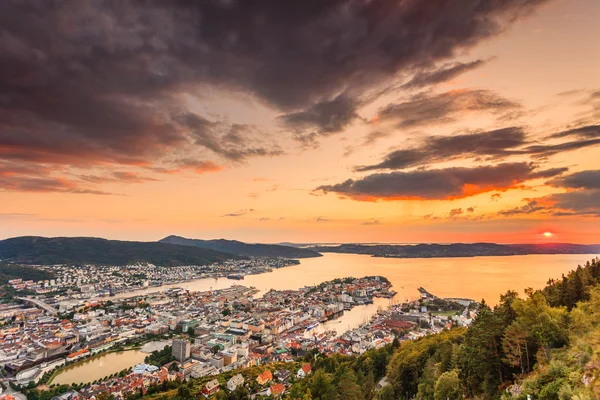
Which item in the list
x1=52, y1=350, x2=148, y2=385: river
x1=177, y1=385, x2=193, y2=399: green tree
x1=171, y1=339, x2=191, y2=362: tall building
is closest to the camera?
x1=177, y1=385, x2=193, y2=399: green tree

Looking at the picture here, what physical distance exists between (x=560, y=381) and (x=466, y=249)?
98752mm

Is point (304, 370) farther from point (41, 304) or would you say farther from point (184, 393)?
point (41, 304)

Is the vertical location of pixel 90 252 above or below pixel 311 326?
above

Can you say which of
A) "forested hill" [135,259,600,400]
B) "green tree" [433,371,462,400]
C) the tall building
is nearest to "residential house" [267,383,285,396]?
"forested hill" [135,259,600,400]

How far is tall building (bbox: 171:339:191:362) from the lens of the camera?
57.5 ft

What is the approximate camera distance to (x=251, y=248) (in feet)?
357

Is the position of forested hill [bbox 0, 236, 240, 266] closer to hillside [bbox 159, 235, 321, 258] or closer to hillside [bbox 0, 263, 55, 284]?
hillside [bbox 0, 263, 55, 284]

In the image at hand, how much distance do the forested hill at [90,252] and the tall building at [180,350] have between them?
55113mm

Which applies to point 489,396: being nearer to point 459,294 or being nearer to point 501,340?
point 501,340

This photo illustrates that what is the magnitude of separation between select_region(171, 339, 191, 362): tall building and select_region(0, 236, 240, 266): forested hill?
5511cm

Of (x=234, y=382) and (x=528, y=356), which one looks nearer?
(x=528, y=356)

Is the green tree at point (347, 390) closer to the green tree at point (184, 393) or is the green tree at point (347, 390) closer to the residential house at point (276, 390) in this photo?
the residential house at point (276, 390)

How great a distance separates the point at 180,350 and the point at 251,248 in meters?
92.1

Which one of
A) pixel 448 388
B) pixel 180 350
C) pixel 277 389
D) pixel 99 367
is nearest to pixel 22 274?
pixel 99 367
